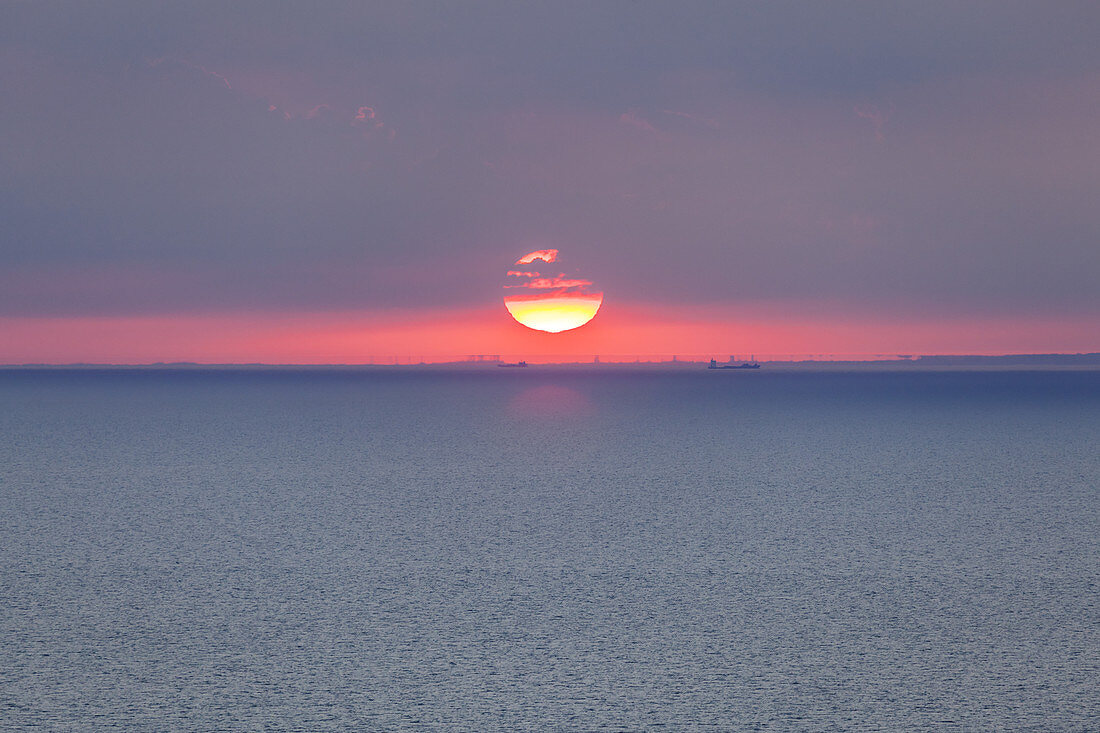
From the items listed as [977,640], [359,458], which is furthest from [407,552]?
[359,458]

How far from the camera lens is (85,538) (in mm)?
11336

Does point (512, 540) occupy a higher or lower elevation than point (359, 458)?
lower

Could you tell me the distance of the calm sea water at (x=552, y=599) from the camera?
5730 mm

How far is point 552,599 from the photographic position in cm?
823

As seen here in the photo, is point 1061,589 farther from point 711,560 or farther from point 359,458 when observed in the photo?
point 359,458

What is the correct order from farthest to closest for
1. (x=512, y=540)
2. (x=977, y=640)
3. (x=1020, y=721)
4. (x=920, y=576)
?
(x=512, y=540) < (x=920, y=576) < (x=977, y=640) < (x=1020, y=721)

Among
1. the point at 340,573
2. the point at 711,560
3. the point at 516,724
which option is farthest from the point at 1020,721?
the point at 340,573

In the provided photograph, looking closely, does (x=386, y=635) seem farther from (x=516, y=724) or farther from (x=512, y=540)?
(x=512, y=540)

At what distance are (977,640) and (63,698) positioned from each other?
5.72 metres

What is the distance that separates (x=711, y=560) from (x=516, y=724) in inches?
189

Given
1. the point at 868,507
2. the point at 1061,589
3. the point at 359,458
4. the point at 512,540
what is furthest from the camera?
the point at 359,458

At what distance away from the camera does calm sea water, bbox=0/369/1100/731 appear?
5730 mm

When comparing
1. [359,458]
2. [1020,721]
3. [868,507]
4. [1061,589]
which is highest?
[359,458]

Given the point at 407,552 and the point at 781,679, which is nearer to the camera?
the point at 781,679
